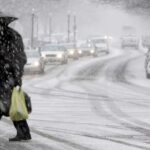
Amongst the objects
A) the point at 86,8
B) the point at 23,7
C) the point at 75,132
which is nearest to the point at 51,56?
the point at 75,132

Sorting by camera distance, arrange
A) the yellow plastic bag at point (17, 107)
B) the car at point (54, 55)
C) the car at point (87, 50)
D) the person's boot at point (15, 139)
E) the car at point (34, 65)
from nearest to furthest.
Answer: the yellow plastic bag at point (17, 107)
the person's boot at point (15, 139)
the car at point (34, 65)
the car at point (54, 55)
the car at point (87, 50)

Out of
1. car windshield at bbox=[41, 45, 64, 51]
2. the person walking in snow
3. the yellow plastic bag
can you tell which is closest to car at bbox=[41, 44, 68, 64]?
car windshield at bbox=[41, 45, 64, 51]

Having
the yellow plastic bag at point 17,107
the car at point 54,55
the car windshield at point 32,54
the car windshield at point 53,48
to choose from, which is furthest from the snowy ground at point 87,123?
the car windshield at point 53,48

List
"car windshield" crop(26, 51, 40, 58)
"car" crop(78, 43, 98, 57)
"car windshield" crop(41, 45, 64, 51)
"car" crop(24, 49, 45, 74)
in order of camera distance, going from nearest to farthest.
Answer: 1. "car" crop(24, 49, 45, 74)
2. "car windshield" crop(26, 51, 40, 58)
3. "car windshield" crop(41, 45, 64, 51)
4. "car" crop(78, 43, 98, 57)

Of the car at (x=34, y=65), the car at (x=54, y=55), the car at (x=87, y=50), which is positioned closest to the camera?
the car at (x=34, y=65)

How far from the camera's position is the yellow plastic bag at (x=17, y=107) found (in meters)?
8.55

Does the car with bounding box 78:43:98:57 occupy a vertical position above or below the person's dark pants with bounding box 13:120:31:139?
below

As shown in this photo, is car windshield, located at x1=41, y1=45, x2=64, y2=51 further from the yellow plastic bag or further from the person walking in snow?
the yellow plastic bag

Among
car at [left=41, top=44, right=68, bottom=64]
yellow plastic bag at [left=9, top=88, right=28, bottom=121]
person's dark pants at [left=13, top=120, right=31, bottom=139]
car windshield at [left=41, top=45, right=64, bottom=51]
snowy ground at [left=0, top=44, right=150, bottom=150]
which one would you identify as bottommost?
car at [left=41, top=44, right=68, bottom=64]

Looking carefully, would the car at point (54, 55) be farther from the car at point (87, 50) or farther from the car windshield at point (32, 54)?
the car at point (87, 50)

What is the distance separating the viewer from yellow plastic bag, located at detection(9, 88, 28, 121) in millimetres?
8555

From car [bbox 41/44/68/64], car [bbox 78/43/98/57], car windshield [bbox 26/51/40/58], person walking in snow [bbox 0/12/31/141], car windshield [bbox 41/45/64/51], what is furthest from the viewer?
car [bbox 78/43/98/57]

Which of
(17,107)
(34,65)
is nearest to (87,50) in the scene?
(34,65)

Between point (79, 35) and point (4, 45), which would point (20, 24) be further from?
point (4, 45)
